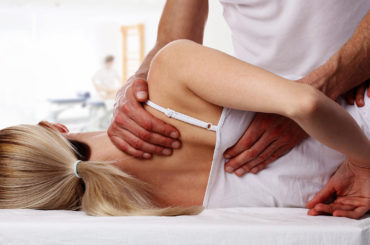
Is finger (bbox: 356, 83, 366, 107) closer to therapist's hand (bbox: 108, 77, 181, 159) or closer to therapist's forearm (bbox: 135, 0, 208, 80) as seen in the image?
therapist's hand (bbox: 108, 77, 181, 159)

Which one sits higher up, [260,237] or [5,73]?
[260,237]

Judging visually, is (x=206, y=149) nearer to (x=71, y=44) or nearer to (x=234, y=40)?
(x=234, y=40)

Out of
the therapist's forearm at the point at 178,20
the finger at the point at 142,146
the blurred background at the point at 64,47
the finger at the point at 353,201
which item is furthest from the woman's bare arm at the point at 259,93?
the blurred background at the point at 64,47

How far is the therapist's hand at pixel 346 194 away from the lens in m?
1.01

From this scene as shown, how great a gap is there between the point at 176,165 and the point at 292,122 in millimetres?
357

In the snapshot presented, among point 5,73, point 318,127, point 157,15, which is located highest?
point 318,127

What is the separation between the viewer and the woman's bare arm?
2.73 ft

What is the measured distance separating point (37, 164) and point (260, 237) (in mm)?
669

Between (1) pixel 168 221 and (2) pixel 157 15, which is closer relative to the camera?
(1) pixel 168 221

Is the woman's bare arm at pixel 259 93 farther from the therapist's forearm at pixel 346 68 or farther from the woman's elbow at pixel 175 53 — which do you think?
the therapist's forearm at pixel 346 68

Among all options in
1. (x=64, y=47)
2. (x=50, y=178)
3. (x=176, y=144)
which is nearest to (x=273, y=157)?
(x=176, y=144)

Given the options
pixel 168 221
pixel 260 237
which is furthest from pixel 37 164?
pixel 260 237

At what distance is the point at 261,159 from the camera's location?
43.4 inches

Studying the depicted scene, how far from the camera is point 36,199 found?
3.81 ft
